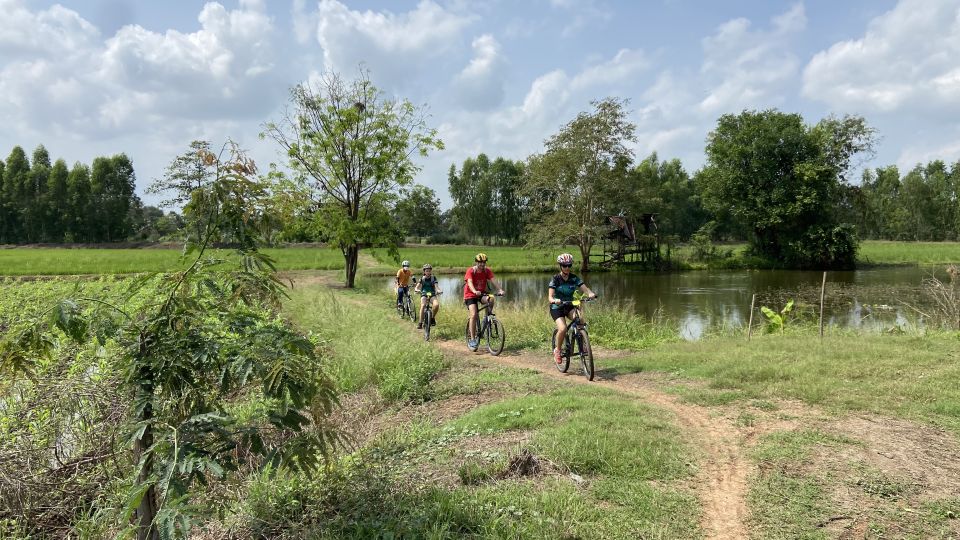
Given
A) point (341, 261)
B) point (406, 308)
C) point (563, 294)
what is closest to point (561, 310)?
point (563, 294)

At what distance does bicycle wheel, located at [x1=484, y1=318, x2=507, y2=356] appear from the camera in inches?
409

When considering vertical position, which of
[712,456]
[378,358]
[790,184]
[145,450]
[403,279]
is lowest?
[712,456]

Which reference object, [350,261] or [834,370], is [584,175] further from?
[834,370]

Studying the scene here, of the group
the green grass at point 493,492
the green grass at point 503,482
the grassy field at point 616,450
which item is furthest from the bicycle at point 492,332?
the green grass at point 493,492

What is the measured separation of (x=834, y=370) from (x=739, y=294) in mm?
19381

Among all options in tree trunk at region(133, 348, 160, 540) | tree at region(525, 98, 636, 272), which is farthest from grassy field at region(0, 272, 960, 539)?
tree at region(525, 98, 636, 272)

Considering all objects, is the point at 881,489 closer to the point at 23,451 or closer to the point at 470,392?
the point at 470,392

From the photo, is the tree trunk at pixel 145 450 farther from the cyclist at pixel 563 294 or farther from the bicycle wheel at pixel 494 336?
the bicycle wheel at pixel 494 336

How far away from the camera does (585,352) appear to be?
8188 mm

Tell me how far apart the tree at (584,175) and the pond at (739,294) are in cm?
390

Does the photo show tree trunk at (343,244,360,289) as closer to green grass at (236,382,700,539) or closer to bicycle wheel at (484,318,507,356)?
bicycle wheel at (484,318,507,356)

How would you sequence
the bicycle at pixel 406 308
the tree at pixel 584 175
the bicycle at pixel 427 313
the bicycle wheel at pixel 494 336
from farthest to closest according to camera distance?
the tree at pixel 584 175
the bicycle at pixel 406 308
the bicycle at pixel 427 313
the bicycle wheel at pixel 494 336

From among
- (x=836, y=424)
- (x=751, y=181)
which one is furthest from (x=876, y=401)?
(x=751, y=181)

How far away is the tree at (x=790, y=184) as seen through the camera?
1636 inches
